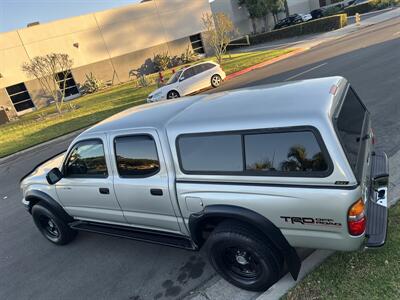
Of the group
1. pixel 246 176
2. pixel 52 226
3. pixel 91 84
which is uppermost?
pixel 91 84

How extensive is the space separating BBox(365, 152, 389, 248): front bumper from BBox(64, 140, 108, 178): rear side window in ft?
9.60

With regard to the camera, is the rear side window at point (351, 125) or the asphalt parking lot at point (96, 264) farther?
the asphalt parking lot at point (96, 264)

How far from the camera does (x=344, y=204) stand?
268 centimetres

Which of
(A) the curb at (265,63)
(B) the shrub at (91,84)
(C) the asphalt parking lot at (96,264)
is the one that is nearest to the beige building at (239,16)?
(B) the shrub at (91,84)

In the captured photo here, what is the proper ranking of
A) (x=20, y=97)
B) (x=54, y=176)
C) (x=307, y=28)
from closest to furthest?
(x=54, y=176)
(x=20, y=97)
(x=307, y=28)

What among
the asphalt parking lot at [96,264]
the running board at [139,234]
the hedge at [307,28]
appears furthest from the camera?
the hedge at [307,28]

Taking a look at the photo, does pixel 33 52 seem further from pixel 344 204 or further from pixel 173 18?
pixel 344 204

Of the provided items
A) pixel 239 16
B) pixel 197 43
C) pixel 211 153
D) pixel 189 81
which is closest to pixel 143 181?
pixel 211 153

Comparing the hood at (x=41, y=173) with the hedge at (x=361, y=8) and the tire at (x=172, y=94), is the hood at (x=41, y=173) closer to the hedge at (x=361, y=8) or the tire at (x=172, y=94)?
the tire at (x=172, y=94)

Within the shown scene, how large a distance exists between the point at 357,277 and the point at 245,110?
186 centimetres

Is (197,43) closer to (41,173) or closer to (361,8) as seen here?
(361,8)

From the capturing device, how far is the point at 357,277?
10.3 ft

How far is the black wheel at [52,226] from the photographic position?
4988mm

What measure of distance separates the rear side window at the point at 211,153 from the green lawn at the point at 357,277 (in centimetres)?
129
